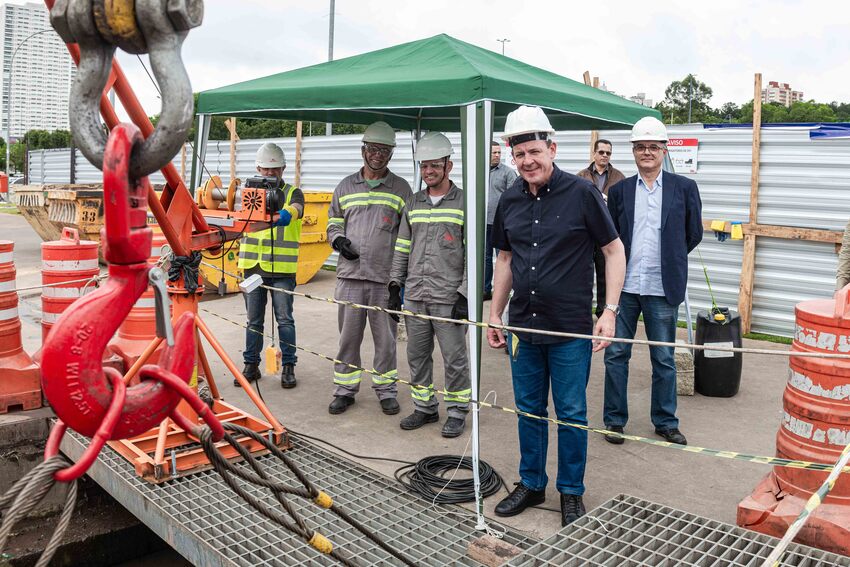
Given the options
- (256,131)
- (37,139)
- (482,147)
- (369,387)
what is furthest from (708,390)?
(37,139)

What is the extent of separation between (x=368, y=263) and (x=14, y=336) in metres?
2.46

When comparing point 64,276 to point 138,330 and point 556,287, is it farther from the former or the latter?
point 556,287

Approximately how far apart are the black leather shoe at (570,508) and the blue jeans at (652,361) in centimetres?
144

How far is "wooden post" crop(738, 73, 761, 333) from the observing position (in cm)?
836

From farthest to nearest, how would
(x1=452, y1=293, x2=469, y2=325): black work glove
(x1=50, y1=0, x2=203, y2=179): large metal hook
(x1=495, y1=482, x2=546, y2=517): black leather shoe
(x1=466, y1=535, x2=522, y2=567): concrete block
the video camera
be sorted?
1. (x1=452, y1=293, x2=469, y2=325): black work glove
2. the video camera
3. (x1=495, y1=482, x2=546, y2=517): black leather shoe
4. (x1=466, y1=535, x2=522, y2=567): concrete block
5. (x1=50, y1=0, x2=203, y2=179): large metal hook

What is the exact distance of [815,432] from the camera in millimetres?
3016

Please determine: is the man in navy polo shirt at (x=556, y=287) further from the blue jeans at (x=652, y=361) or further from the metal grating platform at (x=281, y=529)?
the blue jeans at (x=652, y=361)

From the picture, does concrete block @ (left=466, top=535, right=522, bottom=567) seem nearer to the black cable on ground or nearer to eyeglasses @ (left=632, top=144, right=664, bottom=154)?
the black cable on ground

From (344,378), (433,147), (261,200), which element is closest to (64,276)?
(261,200)

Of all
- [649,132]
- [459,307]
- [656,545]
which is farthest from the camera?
[459,307]

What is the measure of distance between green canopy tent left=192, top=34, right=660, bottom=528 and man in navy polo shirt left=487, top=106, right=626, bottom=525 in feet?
0.76

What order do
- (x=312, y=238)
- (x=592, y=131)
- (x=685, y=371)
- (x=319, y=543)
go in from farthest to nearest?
(x=312, y=238), (x=592, y=131), (x=685, y=371), (x=319, y=543)

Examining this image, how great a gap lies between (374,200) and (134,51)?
13.4 feet

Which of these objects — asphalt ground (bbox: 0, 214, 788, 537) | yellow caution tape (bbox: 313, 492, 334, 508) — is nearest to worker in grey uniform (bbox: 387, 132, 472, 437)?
asphalt ground (bbox: 0, 214, 788, 537)
